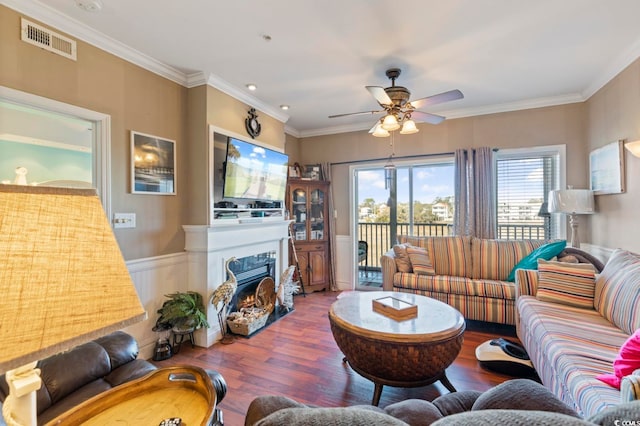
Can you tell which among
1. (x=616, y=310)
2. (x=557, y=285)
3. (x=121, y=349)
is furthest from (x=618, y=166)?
(x=121, y=349)

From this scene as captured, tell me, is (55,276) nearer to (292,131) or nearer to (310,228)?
(310,228)

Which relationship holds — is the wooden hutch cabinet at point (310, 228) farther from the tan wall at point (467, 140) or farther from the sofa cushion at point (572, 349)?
the sofa cushion at point (572, 349)

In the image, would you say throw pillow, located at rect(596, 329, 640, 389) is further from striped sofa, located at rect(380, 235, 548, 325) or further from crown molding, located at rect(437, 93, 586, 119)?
crown molding, located at rect(437, 93, 586, 119)

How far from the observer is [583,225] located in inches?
141

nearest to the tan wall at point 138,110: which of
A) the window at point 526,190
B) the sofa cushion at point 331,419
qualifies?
the sofa cushion at point 331,419

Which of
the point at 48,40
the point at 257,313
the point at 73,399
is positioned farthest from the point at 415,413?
the point at 48,40

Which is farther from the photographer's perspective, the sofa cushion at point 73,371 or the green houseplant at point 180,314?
the green houseplant at point 180,314

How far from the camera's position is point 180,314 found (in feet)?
8.59

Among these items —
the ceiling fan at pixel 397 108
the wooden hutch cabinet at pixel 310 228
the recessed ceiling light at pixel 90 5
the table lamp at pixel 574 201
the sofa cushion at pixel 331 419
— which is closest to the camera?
the sofa cushion at pixel 331 419

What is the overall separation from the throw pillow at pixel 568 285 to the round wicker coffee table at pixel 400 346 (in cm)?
104

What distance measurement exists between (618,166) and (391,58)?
2.44 m

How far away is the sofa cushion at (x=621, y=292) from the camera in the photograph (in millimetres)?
1852

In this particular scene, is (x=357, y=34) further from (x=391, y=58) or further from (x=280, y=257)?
(x=280, y=257)

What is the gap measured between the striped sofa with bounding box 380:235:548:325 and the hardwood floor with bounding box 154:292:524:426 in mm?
299
